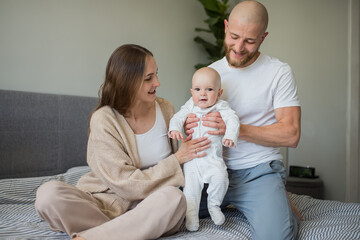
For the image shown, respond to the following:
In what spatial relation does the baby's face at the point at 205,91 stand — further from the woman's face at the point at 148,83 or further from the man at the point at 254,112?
the woman's face at the point at 148,83

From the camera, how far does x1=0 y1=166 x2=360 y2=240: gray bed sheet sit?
4.64 feet

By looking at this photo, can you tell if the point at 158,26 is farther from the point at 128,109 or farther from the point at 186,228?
the point at 186,228

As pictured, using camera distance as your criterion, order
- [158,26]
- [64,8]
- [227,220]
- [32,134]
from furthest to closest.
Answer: [158,26]
[64,8]
[32,134]
[227,220]

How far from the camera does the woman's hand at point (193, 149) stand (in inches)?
62.4

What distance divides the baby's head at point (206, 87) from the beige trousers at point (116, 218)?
46 centimetres

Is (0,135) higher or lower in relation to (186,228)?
higher

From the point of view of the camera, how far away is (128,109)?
1.74 meters

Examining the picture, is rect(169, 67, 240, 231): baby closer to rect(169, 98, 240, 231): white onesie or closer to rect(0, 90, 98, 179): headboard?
rect(169, 98, 240, 231): white onesie

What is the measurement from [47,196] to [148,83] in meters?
0.72

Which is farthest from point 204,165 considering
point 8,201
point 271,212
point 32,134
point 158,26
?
point 158,26

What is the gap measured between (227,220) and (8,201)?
1.22m

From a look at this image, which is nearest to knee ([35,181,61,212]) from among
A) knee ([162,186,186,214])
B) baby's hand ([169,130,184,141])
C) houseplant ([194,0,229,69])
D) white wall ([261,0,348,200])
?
knee ([162,186,186,214])

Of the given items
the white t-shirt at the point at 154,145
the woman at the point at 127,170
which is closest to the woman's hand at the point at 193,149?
the woman at the point at 127,170

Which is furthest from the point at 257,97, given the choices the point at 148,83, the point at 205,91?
the point at 148,83
